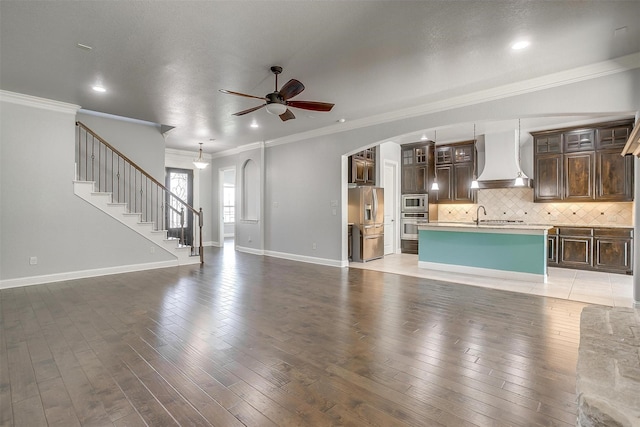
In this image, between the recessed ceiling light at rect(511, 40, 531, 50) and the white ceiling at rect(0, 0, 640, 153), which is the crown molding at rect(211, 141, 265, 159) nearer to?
the white ceiling at rect(0, 0, 640, 153)

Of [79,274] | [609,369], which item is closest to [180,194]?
→ [79,274]

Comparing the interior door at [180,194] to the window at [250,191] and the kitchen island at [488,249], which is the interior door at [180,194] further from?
the kitchen island at [488,249]

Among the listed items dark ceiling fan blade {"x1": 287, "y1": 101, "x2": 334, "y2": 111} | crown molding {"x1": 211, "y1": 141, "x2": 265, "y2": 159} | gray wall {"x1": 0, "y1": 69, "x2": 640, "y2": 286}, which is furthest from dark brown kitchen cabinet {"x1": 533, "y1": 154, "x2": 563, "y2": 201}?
crown molding {"x1": 211, "y1": 141, "x2": 265, "y2": 159}

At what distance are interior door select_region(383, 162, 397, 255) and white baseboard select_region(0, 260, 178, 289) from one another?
529 cm

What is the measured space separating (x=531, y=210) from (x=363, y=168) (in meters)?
4.01

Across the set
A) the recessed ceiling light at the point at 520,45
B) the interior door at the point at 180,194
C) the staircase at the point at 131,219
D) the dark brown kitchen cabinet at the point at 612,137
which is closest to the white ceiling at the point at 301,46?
the recessed ceiling light at the point at 520,45

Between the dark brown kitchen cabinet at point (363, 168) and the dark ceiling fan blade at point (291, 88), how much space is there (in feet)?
12.4

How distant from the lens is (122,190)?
6.93 meters

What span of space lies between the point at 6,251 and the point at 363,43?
618 centimetres

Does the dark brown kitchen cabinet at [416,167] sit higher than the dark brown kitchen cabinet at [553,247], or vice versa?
the dark brown kitchen cabinet at [416,167]

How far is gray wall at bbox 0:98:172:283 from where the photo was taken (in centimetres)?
507

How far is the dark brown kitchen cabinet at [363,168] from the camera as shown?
7.43 m

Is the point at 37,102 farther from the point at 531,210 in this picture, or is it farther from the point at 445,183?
the point at 531,210

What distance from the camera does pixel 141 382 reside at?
7.64 feet
